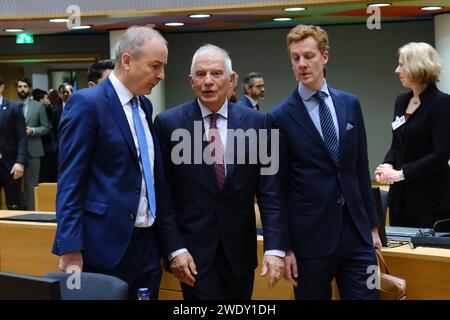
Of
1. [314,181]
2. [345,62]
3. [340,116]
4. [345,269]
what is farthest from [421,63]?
[345,62]

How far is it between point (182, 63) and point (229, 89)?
10621 millimetres

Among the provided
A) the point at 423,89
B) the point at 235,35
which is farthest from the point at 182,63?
the point at 423,89

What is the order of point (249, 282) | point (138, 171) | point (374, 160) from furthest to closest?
point (374, 160), point (249, 282), point (138, 171)

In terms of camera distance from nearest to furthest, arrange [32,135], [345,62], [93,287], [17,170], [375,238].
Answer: [93,287], [375,238], [17,170], [32,135], [345,62]

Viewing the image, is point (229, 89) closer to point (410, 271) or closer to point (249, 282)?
point (249, 282)

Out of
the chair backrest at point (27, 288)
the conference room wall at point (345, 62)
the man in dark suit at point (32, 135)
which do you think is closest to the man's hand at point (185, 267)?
the chair backrest at point (27, 288)

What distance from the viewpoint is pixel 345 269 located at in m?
3.23

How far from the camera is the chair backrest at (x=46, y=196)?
617cm

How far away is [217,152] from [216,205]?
23 cm

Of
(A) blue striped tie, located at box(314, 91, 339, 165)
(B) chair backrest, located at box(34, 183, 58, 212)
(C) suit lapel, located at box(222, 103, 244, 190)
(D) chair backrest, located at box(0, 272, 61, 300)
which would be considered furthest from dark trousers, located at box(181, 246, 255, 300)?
(B) chair backrest, located at box(34, 183, 58, 212)

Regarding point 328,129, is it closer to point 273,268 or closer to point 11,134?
point 273,268

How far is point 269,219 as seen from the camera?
3.22 metres

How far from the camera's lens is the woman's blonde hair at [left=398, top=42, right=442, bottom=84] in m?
4.43

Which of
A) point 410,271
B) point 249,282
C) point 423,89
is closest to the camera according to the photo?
point 249,282
